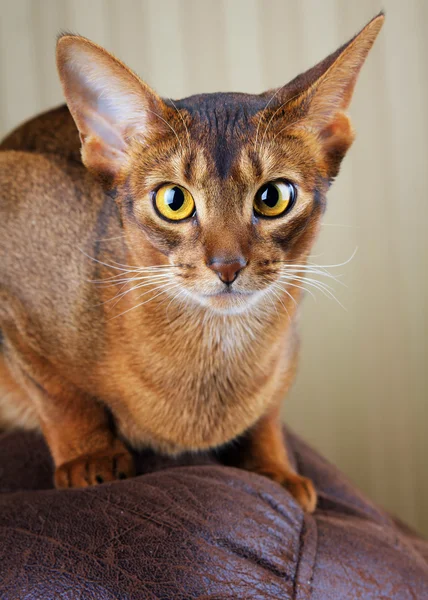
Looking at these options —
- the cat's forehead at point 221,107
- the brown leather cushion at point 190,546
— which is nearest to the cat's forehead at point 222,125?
the cat's forehead at point 221,107

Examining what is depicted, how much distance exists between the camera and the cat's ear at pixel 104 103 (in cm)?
85

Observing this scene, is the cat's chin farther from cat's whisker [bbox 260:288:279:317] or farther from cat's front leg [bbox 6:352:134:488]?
cat's front leg [bbox 6:352:134:488]

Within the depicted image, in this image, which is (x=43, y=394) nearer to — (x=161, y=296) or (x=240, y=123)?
(x=161, y=296)

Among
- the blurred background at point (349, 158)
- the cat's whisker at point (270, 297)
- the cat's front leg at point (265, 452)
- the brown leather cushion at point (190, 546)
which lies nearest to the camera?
the brown leather cushion at point (190, 546)

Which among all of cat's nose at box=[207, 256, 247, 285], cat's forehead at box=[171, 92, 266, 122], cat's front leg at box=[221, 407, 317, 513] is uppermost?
cat's forehead at box=[171, 92, 266, 122]

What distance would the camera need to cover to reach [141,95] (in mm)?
886

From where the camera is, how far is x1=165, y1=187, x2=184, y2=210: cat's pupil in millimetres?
870

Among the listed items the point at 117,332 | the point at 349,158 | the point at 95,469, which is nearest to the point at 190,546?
the point at 95,469

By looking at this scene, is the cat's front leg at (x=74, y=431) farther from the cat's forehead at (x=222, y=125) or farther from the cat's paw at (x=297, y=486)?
the cat's forehead at (x=222, y=125)

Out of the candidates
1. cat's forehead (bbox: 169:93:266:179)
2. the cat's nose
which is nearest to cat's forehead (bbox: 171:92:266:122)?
cat's forehead (bbox: 169:93:266:179)

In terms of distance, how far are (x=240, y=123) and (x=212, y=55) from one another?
1042mm

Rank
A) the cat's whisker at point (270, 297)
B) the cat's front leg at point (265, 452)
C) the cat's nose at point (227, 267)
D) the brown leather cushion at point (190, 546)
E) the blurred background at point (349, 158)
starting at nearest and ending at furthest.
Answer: the brown leather cushion at point (190, 546) → the cat's nose at point (227, 267) → the cat's whisker at point (270, 297) → the cat's front leg at point (265, 452) → the blurred background at point (349, 158)

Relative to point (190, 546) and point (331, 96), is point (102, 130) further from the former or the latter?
point (190, 546)

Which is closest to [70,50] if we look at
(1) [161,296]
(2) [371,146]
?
(1) [161,296]
